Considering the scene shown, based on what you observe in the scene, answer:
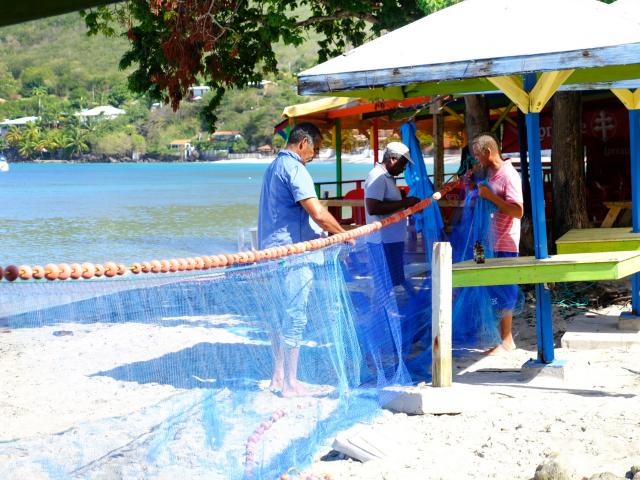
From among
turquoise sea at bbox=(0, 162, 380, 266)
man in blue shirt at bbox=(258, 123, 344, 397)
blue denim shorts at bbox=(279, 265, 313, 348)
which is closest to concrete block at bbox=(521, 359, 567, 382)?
man in blue shirt at bbox=(258, 123, 344, 397)

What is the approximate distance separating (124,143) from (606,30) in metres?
193

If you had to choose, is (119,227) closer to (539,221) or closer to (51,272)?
(539,221)

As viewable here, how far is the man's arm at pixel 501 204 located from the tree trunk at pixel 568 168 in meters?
3.69

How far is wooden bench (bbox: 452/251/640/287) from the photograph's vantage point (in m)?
5.98

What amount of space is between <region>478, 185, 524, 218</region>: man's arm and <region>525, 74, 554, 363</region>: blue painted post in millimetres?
497

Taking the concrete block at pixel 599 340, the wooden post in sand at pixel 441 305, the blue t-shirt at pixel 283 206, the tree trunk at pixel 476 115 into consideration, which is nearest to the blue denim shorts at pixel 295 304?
the blue t-shirt at pixel 283 206

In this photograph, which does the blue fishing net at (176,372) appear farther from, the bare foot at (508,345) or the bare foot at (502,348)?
the bare foot at (508,345)

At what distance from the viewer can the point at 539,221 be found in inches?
249

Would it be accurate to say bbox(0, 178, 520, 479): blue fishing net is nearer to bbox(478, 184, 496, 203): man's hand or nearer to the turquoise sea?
bbox(478, 184, 496, 203): man's hand

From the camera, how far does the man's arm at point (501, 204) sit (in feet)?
22.4

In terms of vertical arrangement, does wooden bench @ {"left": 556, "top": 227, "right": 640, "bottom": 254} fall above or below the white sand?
above

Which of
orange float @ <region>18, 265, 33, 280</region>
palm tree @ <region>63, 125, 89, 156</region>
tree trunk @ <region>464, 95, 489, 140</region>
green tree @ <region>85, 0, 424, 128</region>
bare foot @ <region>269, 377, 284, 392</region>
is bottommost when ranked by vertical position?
bare foot @ <region>269, 377, 284, 392</region>

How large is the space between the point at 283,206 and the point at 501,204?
182 centimetres

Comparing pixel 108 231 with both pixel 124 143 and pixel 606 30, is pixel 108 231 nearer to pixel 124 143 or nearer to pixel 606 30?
pixel 606 30
